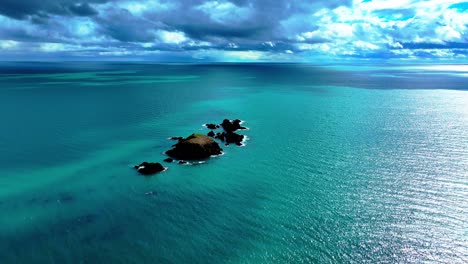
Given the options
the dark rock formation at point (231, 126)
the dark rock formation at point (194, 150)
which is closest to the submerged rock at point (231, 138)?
the dark rock formation at point (231, 126)

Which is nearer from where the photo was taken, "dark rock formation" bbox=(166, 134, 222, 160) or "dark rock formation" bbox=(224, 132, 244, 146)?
"dark rock formation" bbox=(166, 134, 222, 160)

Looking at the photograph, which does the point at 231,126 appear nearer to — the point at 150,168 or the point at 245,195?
the point at 150,168

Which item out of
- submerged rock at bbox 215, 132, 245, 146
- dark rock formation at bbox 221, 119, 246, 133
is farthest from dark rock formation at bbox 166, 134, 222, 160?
dark rock formation at bbox 221, 119, 246, 133

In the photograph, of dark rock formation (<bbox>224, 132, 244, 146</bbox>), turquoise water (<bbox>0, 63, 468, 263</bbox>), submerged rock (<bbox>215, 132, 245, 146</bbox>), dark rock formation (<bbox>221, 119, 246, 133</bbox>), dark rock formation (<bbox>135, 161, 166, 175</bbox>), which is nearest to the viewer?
Result: turquoise water (<bbox>0, 63, 468, 263</bbox>)

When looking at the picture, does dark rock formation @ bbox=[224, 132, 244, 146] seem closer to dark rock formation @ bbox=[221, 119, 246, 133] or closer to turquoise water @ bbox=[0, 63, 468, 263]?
turquoise water @ bbox=[0, 63, 468, 263]

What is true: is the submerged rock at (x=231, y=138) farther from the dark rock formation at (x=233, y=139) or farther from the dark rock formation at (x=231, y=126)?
the dark rock formation at (x=231, y=126)

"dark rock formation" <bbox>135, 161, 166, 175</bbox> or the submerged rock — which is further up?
the submerged rock

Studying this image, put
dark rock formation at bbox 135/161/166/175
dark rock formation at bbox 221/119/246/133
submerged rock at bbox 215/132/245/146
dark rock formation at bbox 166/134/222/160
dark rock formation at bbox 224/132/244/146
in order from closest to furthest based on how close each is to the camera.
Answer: dark rock formation at bbox 135/161/166/175, dark rock formation at bbox 166/134/222/160, submerged rock at bbox 215/132/245/146, dark rock formation at bbox 224/132/244/146, dark rock formation at bbox 221/119/246/133

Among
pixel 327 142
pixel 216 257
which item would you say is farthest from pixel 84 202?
pixel 327 142

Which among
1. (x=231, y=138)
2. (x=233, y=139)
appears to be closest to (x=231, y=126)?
(x=231, y=138)

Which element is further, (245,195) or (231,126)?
(231,126)
